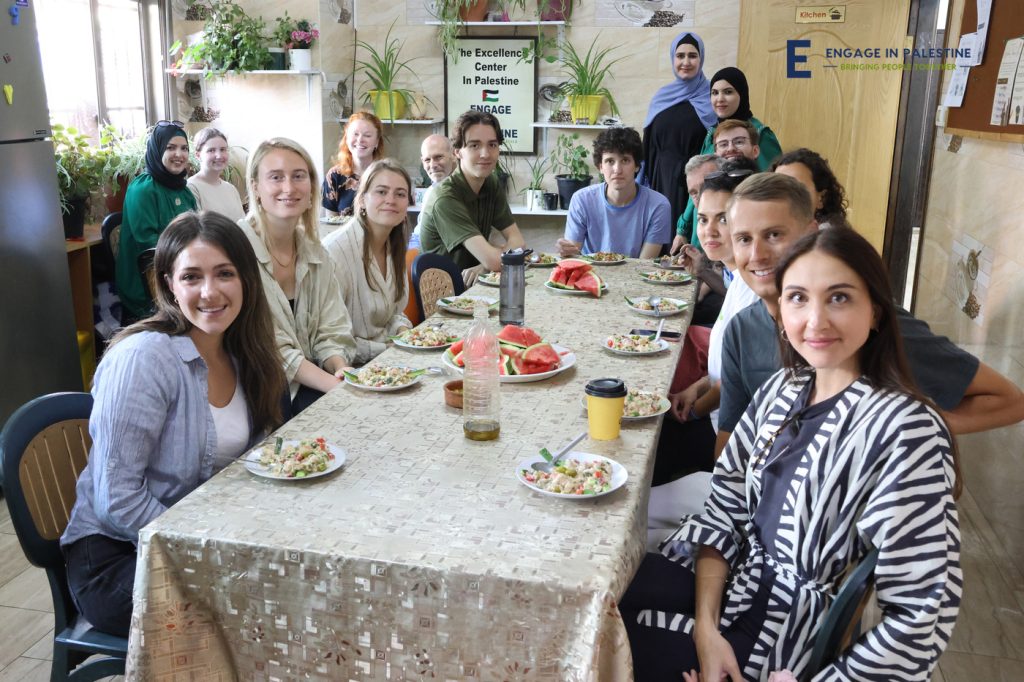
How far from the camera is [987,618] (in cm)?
245

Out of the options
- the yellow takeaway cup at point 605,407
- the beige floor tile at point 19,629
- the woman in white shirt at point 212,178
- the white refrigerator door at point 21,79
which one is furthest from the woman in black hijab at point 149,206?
the yellow takeaway cup at point 605,407

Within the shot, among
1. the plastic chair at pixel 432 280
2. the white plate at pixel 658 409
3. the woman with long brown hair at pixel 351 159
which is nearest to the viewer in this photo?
the white plate at pixel 658 409

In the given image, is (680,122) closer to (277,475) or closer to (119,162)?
(119,162)

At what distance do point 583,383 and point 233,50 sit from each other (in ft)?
11.9

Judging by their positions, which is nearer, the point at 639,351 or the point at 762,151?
the point at 639,351

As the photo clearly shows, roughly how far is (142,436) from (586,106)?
417 cm

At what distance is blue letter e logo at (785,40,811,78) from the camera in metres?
5.22

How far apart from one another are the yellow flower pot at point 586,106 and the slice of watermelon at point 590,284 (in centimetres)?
241

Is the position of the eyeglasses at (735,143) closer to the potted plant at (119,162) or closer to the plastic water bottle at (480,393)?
the plastic water bottle at (480,393)

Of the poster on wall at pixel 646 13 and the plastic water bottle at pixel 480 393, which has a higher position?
the poster on wall at pixel 646 13

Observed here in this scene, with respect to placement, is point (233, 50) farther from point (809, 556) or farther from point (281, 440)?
point (809, 556)

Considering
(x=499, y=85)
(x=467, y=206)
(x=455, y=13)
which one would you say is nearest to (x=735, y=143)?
(x=467, y=206)

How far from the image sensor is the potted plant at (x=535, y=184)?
17.9ft

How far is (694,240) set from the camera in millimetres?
4023
